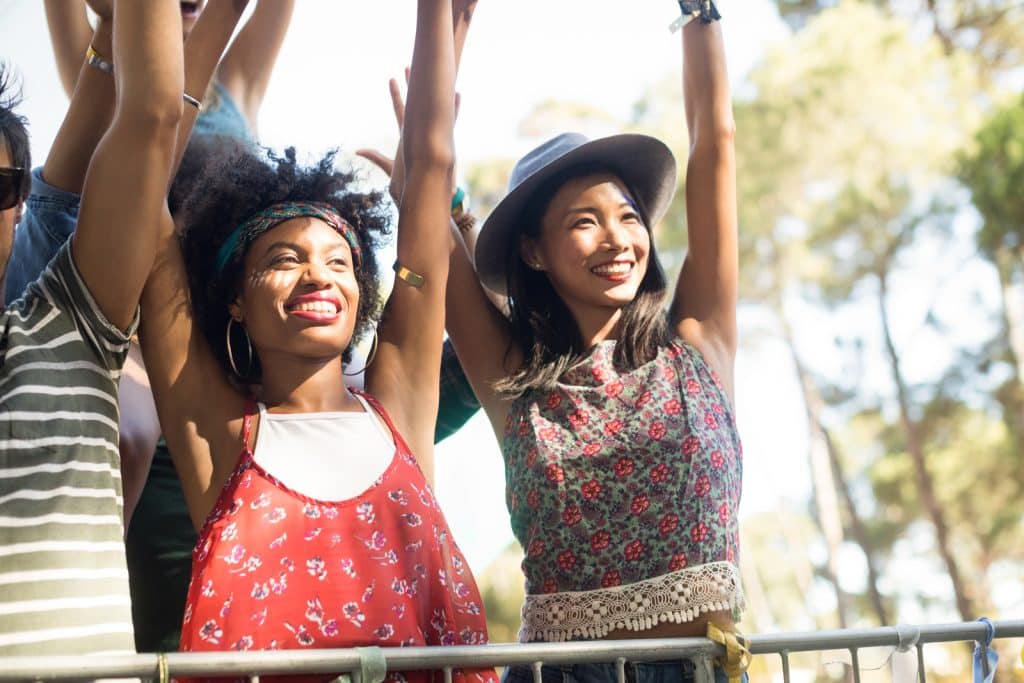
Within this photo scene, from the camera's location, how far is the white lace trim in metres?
2.54

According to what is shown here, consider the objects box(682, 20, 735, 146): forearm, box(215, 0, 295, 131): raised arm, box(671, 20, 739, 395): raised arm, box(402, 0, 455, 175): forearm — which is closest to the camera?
box(402, 0, 455, 175): forearm

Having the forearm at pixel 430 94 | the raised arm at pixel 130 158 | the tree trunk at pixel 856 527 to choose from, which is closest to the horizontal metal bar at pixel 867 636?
the forearm at pixel 430 94

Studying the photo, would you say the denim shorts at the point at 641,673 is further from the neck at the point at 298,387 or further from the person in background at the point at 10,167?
the person in background at the point at 10,167

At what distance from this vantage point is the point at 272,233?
2508 mm

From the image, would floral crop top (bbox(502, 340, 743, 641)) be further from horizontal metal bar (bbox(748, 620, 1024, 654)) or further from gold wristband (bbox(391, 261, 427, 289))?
gold wristband (bbox(391, 261, 427, 289))

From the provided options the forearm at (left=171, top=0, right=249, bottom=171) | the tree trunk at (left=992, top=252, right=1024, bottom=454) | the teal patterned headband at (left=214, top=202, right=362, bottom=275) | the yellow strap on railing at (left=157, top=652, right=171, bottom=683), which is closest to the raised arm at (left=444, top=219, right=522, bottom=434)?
the teal patterned headband at (left=214, top=202, right=362, bottom=275)

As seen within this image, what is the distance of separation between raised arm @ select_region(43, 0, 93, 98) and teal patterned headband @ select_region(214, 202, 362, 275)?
2.94 feet

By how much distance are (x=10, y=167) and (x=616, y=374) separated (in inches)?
54.2

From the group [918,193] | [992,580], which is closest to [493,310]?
[918,193]

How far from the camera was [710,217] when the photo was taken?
309 cm

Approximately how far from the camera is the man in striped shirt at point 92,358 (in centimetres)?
199

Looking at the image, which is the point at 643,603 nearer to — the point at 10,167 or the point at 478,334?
the point at 478,334

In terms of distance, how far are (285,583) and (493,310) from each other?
1154 mm

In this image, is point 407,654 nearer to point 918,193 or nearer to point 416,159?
point 416,159
